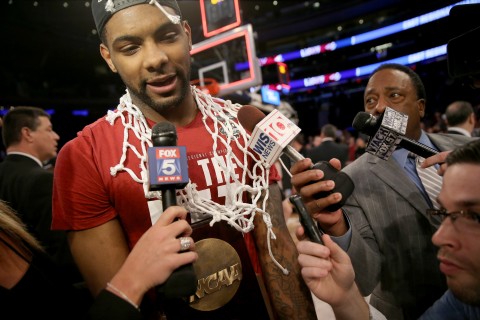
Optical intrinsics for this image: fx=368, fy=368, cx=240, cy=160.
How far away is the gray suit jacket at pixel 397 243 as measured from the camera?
188cm

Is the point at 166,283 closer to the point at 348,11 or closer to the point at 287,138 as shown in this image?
the point at 287,138

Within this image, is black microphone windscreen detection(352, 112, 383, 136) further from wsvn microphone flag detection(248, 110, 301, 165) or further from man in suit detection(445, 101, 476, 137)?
man in suit detection(445, 101, 476, 137)

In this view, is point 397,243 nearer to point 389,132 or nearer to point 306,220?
point 389,132

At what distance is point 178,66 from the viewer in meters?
1.37

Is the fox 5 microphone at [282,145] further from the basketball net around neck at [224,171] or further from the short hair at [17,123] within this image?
the short hair at [17,123]

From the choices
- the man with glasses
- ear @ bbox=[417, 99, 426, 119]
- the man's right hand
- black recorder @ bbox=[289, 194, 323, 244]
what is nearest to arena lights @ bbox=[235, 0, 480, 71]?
ear @ bbox=[417, 99, 426, 119]

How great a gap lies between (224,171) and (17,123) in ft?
8.76

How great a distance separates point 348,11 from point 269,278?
512 inches

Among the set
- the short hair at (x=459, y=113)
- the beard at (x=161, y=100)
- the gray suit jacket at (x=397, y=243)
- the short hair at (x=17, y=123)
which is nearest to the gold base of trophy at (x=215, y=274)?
the beard at (x=161, y=100)

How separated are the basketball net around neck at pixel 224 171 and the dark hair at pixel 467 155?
0.64m

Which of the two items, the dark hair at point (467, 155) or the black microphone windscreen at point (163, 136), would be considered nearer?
the black microphone windscreen at point (163, 136)

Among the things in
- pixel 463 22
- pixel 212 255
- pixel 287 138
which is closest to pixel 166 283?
pixel 212 255

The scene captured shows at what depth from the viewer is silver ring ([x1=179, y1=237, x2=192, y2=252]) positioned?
93 centimetres

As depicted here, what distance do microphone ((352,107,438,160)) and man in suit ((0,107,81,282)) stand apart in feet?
7.06
